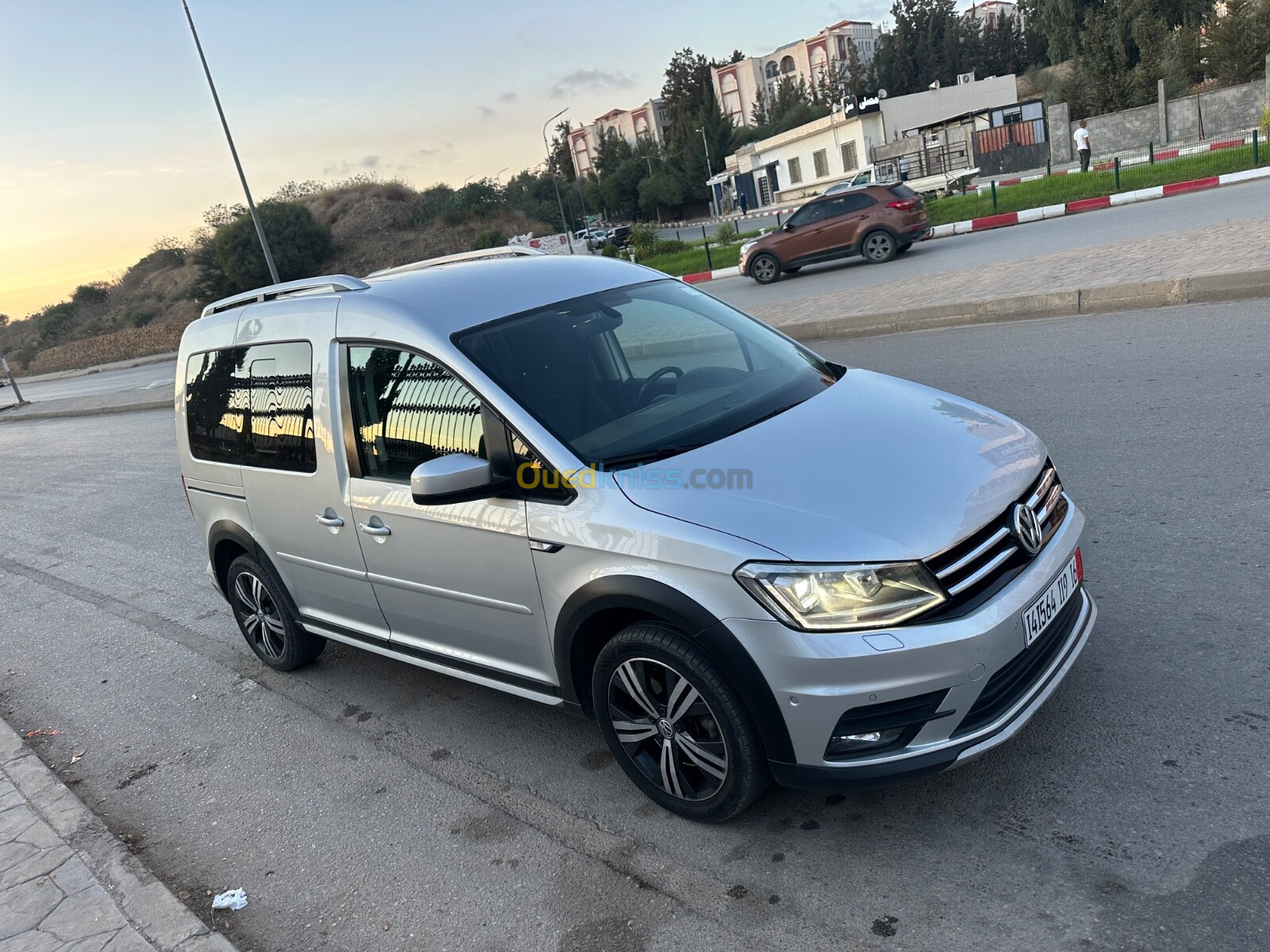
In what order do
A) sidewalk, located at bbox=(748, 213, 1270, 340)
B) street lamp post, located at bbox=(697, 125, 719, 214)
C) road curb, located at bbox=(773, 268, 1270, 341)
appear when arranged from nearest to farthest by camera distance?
road curb, located at bbox=(773, 268, 1270, 341) → sidewalk, located at bbox=(748, 213, 1270, 340) → street lamp post, located at bbox=(697, 125, 719, 214)

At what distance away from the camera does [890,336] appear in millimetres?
10938

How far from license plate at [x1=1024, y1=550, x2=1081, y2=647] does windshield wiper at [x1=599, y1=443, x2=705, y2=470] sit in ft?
3.87

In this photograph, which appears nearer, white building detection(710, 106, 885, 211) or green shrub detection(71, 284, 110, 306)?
white building detection(710, 106, 885, 211)

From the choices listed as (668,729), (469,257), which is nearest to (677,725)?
(668,729)

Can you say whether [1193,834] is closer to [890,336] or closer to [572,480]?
[572,480]

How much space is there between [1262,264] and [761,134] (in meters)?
102

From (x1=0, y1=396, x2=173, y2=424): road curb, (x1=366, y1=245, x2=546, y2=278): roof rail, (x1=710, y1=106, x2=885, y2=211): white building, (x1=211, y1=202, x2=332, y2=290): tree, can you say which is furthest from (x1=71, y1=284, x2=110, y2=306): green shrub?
(x1=366, y1=245, x2=546, y2=278): roof rail

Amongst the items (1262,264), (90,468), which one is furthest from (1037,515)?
(90,468)

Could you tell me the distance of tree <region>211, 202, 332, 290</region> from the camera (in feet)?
205

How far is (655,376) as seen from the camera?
3.72 meters

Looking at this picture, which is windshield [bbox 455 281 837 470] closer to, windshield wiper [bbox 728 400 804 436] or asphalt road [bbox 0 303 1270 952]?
windshield wiper [bbox 728 400 804 436]

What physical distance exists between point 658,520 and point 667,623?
12.8 inches

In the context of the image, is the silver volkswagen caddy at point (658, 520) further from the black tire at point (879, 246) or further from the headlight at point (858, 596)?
the black tire at point (879, 246)

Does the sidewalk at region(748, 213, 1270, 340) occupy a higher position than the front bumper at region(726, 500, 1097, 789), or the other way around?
the front bumper at region(726, 500, 1097, 789)
